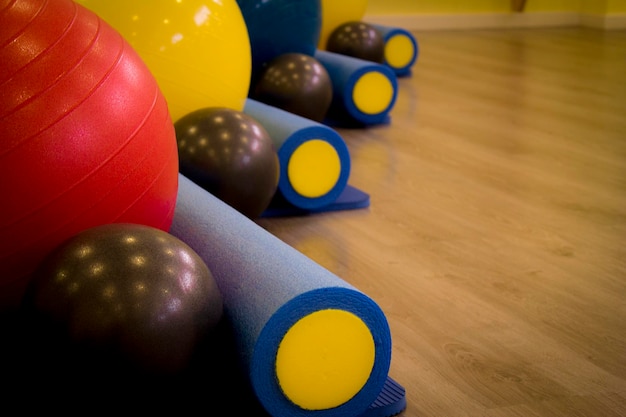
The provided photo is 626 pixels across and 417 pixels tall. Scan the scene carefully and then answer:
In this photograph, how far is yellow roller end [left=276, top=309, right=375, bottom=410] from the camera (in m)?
1.43

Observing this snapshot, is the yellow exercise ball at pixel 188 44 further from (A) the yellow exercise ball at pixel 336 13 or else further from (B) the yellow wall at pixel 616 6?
(B) the yellow wall at pixel 616 6

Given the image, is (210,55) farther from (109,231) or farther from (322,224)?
(109,231)

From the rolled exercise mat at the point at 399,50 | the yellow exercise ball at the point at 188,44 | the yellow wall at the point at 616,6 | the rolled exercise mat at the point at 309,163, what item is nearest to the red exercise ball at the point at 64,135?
the yellow exercise ball at the point at 188,44

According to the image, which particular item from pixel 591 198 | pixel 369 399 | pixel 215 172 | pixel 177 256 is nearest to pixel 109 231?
pixel 177 256

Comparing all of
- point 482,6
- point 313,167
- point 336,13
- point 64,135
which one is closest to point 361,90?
point 336,13

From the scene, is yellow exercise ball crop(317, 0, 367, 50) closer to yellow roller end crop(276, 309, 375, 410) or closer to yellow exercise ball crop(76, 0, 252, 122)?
yellow exercise ball crop(76, 0, 252, 122)

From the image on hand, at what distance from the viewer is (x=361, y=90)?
12.2 ft

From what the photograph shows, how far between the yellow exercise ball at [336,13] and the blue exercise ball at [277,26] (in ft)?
3.07

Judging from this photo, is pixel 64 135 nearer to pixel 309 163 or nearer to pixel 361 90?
pixel 309 163

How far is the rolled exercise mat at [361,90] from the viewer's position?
3.70 meters

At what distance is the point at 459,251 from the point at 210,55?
2.90ft

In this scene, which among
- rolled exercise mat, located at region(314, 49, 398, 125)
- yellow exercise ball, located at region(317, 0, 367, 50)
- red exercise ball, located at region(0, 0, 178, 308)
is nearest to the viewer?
red exercise ball, located at region(0, 0, 178, 308)

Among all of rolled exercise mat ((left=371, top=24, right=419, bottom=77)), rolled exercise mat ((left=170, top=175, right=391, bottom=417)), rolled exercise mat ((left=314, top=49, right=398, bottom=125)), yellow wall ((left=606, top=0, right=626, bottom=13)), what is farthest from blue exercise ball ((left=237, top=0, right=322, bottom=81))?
yellow wall ((left=606, top=0, right=626, bottom=13))

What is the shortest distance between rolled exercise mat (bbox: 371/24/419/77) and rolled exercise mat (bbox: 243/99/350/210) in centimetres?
248
